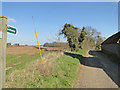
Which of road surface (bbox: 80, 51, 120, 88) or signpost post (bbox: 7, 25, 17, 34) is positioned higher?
signpost post (bbox: 7, 25, 17, 34)

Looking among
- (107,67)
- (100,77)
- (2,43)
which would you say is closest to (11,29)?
(2,43)

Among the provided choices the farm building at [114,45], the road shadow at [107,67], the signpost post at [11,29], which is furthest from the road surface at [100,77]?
the farm building at [114,45]

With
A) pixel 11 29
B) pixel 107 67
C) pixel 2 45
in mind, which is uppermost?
pixel 11 29

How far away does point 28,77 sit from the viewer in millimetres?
A: 5254

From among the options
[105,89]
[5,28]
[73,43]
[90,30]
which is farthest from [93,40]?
[5,28]

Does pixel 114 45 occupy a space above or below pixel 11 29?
below

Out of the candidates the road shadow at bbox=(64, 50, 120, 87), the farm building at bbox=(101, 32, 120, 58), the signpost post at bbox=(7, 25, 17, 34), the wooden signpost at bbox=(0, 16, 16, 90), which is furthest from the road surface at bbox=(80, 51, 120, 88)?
the farm building at bbox=(101, 32, 120, 58)

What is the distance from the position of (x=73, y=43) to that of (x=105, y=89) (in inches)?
819

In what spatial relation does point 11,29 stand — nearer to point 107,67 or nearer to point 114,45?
point 107,67

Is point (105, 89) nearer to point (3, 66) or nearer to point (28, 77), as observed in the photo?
point (28, 77)

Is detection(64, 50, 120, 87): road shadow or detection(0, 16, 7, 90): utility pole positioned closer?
detection(0, 16, 7, 90): utility pole

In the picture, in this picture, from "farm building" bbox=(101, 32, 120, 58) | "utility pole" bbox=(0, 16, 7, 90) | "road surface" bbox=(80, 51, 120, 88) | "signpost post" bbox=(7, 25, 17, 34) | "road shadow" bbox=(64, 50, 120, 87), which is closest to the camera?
"utility pole" bbox=(0, 16, 7, 90)

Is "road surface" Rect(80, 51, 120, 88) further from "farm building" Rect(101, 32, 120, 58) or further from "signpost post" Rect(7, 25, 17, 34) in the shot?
"farm building" Rect(101, 32, 120, 58)

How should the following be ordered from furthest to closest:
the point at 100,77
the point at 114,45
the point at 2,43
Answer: the point at 114,45
the point at 100,77
the point at 2,43
